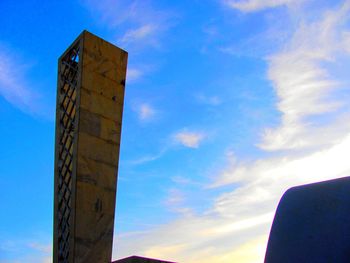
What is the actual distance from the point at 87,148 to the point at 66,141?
86 cm

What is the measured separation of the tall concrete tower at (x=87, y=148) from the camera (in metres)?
8.21

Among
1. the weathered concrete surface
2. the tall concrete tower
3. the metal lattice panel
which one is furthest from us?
the metal lattice panel

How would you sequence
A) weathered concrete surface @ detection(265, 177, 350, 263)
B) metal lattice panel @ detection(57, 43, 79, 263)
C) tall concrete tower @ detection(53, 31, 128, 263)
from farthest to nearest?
metal lattice panel @ detection(57, 43, 79, 263), tall concrete tower @ detection(53, 31, 128, 263), weathered concrete surface @ detection(265, 177, 350, 263)

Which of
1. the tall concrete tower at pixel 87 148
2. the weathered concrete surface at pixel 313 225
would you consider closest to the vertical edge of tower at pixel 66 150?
the tall concrete tower at pixel 87 148

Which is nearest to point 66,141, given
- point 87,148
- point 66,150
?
point 66,150

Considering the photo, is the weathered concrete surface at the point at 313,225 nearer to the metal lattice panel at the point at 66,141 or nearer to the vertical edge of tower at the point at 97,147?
the vertical edge of tower at the point at 97,147

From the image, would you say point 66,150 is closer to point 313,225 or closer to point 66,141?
point 66,141

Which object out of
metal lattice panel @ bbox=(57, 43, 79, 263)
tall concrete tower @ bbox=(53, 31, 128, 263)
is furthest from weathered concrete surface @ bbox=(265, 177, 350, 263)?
metal lattice panel @ bbox=(57, 43, 79, 263)

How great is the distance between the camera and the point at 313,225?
91.4 inches

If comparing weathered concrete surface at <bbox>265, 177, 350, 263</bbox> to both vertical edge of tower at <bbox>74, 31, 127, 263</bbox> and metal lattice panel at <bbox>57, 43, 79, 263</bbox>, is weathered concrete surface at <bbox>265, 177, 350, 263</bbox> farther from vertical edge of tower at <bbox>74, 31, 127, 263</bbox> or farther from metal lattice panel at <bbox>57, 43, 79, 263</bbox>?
metal lattice panel at <bbox>57, 43, 79, 263</bbox>

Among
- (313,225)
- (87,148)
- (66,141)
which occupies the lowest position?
(313,225)

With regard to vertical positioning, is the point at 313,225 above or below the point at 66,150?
below

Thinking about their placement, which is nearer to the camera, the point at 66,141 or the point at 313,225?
the point at 313,225

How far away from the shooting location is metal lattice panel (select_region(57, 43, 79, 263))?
855cm
